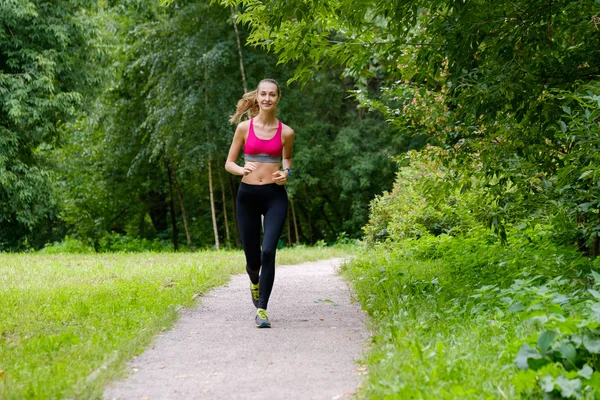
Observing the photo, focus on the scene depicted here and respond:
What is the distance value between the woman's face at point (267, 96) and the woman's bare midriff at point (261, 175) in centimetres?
58

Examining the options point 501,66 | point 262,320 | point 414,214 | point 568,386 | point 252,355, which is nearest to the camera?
point 568,386

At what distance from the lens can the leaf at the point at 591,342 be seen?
3.95m

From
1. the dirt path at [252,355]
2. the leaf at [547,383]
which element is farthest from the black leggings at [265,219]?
the leaf at [547,383]

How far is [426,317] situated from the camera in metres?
6.03

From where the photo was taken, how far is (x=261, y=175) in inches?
275

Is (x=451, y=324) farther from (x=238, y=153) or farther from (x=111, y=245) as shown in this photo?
(x=111, y=245)

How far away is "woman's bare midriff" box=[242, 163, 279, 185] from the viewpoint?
22.9 ft

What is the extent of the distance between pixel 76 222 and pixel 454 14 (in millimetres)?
27133

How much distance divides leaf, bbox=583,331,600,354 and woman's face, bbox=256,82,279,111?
3.98m

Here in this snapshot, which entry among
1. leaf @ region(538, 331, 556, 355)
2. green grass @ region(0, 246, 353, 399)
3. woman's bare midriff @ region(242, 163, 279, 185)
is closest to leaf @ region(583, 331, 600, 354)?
leaf @ region(538, 331, 556, 355)

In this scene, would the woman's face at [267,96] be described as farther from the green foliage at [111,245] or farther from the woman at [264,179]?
the green foliage at [111,245]

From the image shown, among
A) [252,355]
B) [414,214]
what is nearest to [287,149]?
[252,355]

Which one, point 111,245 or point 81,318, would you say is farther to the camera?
point 111,245

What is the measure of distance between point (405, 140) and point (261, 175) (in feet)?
67.0
